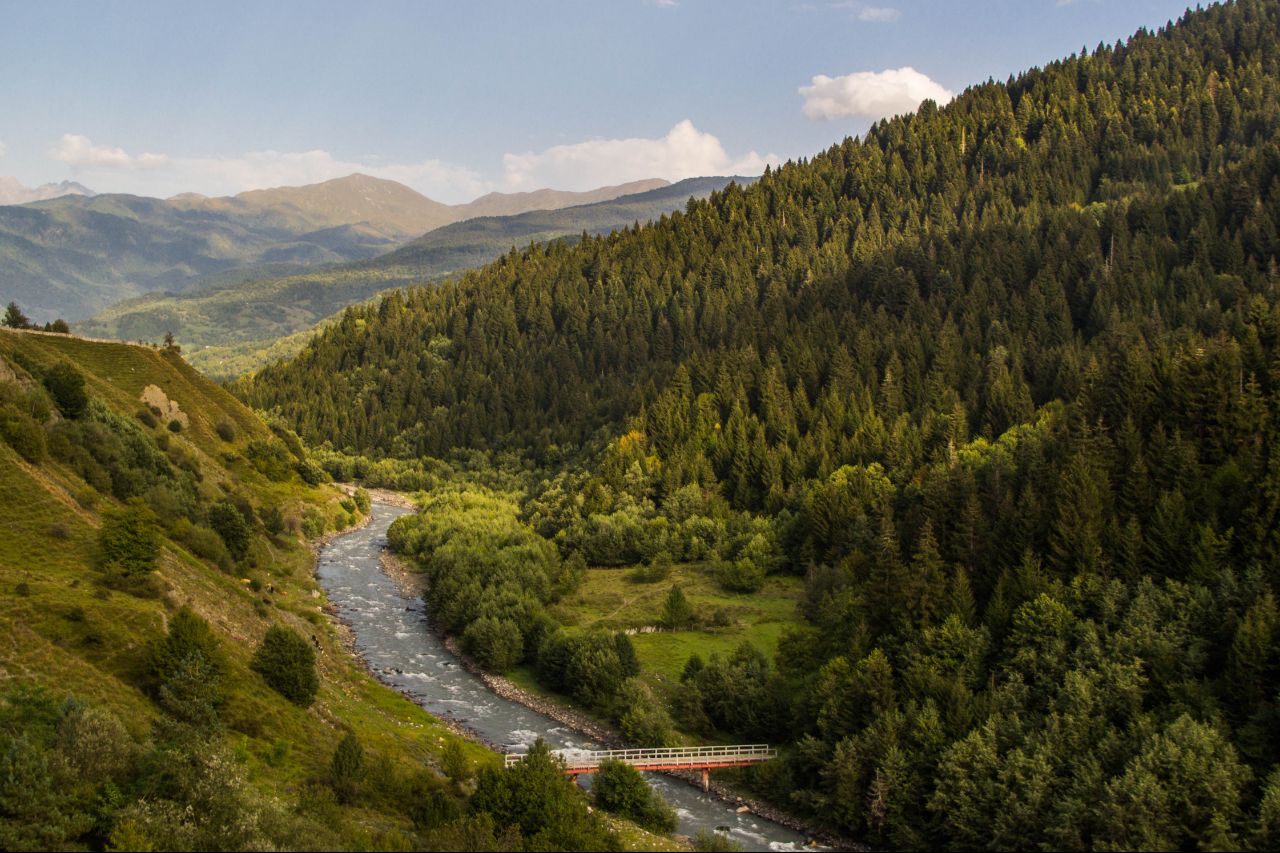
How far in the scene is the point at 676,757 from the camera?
70438mm

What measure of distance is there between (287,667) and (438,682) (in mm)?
25282

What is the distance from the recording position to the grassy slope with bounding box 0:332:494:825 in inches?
2072

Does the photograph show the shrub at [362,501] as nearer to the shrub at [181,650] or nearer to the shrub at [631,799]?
the shrub at [181,650]

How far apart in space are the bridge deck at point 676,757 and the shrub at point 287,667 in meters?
15.6

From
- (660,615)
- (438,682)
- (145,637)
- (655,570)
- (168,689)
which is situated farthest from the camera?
(655,570)

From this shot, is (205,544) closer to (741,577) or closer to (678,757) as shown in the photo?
(678,757)

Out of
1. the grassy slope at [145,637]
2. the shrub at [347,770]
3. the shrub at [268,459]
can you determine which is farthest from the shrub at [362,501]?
the shrub at [347,770]

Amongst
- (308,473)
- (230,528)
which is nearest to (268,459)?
(308,473)

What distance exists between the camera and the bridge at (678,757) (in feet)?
A: 223

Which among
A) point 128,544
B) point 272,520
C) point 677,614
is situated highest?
point 128,544

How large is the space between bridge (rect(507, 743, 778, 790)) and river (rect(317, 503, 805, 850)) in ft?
5.61

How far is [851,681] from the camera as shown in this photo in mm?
69125

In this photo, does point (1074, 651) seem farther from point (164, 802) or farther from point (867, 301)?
point (867, 301)

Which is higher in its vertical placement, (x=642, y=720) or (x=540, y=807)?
(x=540, y=807)
